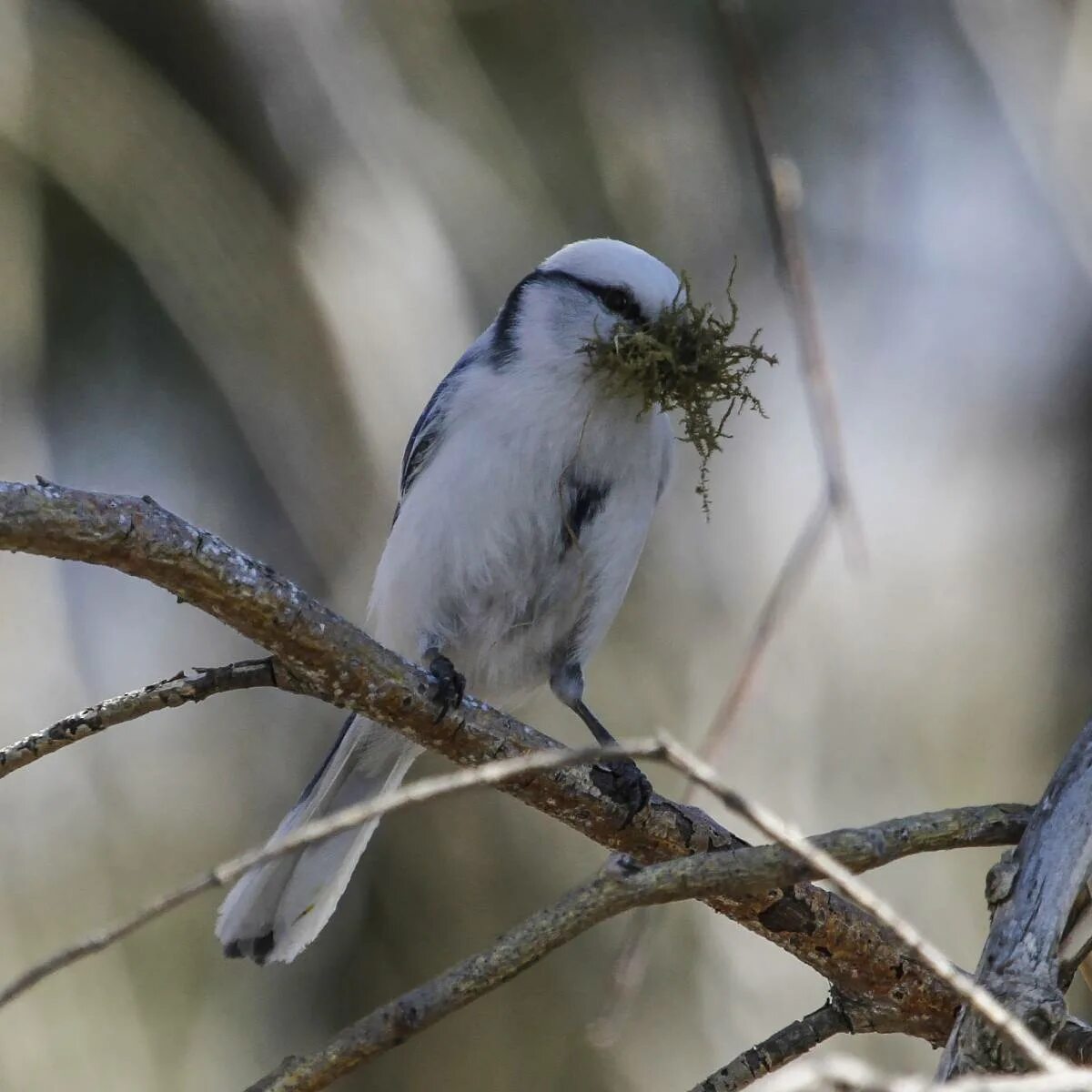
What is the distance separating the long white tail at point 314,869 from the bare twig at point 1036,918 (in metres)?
1.04

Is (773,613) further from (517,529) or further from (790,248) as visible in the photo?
(517,529)

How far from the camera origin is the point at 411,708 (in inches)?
55.8

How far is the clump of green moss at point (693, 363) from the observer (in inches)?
76.6

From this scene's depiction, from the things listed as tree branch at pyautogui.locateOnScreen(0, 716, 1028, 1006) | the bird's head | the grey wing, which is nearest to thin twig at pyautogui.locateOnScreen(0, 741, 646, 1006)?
tree branch at pyautogui.locateOnScreen(0, 716, 1028, 1006)

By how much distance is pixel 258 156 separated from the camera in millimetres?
4188

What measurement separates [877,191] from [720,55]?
682mm

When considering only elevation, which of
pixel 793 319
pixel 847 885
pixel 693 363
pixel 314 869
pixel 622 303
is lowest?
pixel 847 885

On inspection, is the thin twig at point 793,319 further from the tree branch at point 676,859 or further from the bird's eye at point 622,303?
the bird's eye at point 622,303

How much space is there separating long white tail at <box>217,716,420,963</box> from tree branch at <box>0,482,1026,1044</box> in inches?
22.9

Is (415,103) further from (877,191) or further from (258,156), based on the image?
(877,191)

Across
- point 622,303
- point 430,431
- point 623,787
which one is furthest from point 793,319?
point 430,431

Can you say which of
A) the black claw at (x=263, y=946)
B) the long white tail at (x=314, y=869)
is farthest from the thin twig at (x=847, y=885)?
the black claw at (x=263, y=946)

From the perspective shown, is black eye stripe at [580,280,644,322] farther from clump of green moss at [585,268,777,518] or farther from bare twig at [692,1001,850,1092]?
bare twig at [692,1001,850,1092]

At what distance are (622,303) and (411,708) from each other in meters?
0.90
